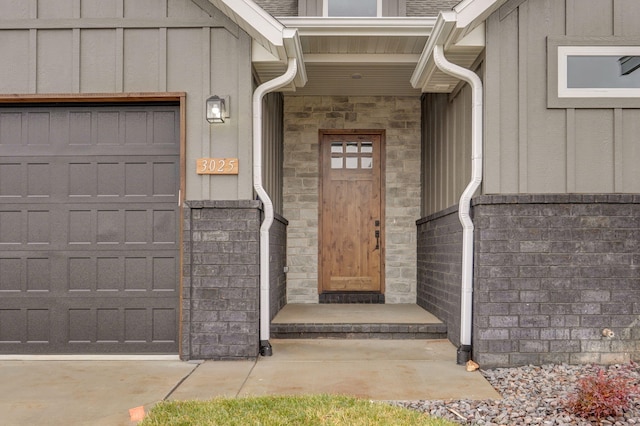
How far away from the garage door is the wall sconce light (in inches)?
17.6


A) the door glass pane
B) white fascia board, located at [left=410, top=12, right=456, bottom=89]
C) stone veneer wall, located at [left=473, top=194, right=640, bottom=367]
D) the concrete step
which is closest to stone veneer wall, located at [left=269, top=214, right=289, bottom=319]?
the concrete step

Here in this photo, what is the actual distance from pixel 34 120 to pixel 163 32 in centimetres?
146

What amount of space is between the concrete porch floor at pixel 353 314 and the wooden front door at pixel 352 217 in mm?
507

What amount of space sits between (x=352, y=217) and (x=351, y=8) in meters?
2.71

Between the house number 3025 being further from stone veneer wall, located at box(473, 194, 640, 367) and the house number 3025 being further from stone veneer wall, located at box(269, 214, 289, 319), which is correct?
stone veneer wall, located at box(473, 194, 640, 367)

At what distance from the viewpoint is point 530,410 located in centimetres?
346

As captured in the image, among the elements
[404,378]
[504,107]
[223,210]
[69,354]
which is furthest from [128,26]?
[404,378]

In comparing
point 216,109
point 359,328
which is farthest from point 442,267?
point 216,109

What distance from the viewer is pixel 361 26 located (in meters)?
5.16

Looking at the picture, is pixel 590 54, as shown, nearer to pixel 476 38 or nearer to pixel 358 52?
pixel 476 38

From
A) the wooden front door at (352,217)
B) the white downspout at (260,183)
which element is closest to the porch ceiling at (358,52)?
the white downspout at (260,183)

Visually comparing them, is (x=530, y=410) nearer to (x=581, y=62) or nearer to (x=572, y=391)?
(x=572, y=391)

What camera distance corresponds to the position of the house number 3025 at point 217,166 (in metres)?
4.85

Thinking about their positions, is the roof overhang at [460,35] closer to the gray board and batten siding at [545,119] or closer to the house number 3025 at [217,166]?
the gray board and batten siding at [545,119]
